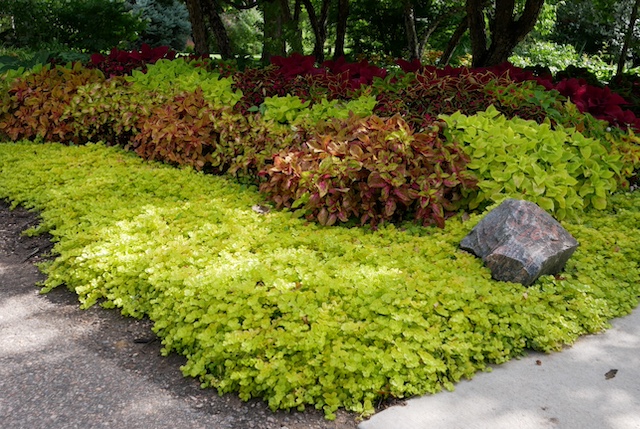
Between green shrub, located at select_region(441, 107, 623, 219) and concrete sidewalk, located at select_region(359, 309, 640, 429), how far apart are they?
5.07 ft

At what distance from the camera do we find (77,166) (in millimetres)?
5781

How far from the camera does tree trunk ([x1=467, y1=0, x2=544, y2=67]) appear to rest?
304 inches

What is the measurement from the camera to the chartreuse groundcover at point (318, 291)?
2.92m

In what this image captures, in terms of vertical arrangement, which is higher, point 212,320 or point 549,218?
point 549,218

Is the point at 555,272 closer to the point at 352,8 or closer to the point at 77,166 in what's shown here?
the point at 77,166

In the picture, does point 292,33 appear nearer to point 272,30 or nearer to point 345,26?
point 272,30

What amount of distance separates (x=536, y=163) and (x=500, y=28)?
392cm

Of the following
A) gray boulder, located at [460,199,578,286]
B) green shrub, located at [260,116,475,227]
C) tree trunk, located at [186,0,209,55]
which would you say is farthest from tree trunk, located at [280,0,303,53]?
gray boulder, located at [460,199,578,286]

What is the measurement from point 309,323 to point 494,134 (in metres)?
2.50

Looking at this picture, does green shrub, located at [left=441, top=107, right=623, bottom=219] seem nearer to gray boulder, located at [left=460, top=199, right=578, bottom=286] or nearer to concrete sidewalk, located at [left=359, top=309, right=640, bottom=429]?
gray boulder, located at [left=460, top=199, right=578, bottom=286]

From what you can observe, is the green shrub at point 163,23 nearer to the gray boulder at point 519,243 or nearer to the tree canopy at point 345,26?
the tree canopy at point 345,26

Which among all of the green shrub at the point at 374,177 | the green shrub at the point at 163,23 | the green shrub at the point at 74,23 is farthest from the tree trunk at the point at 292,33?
the green shrub at the point at 163,23

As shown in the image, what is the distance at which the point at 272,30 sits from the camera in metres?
9.88

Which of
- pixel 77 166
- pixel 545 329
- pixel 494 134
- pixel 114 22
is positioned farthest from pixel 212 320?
pixel 114 22
